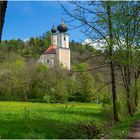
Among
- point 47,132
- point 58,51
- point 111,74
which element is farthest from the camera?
point 58,51

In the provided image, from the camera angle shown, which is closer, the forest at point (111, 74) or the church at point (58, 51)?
the forest at point (111, 74)

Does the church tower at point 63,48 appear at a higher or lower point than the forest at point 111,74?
higher

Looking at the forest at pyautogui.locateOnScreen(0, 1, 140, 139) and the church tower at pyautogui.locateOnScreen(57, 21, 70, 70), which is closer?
the forest at pyautogui.locateOnScreen(0, 1, 140, 139)

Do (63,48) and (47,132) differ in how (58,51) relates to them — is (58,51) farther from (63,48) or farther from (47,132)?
(47,132)

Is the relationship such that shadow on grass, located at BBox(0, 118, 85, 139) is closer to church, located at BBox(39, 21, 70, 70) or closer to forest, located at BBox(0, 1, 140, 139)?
forest, located at BBox(0, 1, 140, 139)

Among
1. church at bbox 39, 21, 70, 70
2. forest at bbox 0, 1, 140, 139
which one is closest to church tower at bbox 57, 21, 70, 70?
church at bbox 39, 21, 70, 70

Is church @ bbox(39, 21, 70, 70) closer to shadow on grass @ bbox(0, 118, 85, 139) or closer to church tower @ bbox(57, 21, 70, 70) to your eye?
church tower @ bbox(57, 21, 70, 70)

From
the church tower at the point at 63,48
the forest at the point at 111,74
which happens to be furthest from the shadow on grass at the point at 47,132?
the church tower at the point at 63,48

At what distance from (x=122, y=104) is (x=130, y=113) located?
863mm

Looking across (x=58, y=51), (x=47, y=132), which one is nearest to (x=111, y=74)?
(x=47, y=132)

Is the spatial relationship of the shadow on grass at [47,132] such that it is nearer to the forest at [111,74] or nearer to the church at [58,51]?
the forest at [111,74]

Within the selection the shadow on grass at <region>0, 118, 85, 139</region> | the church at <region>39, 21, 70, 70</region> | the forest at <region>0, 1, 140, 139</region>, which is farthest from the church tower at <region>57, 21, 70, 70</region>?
the shadow on grass at <region>0, 118, 85, 139</region>

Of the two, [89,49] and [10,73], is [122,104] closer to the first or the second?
[89,49]

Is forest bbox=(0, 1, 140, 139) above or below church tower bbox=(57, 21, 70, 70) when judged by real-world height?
below
